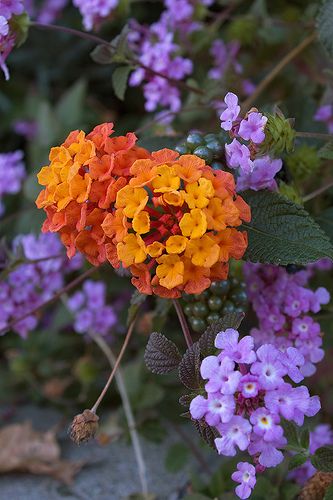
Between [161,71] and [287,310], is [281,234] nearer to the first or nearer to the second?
[287,310]

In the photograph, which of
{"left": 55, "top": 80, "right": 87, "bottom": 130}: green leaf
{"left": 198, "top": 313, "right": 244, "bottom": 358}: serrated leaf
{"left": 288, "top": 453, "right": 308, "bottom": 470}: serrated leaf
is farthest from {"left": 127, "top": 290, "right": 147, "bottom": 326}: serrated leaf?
{"left": 55, "top": 80, "right": 87, "bottom": 130}: green leaf

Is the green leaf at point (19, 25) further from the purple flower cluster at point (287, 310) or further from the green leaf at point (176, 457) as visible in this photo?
the green leaf at point (176, 457)

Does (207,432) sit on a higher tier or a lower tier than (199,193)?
lower

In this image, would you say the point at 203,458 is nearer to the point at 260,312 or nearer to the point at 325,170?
the point at 260,312

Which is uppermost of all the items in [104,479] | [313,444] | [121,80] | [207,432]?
[121,80]

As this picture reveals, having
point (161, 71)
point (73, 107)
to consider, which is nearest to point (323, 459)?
point (161, 71)

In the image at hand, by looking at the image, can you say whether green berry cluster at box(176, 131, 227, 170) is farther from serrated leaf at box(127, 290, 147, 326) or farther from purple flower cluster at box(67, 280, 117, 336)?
purple flower cluster at box(67, 280, 117, 336)

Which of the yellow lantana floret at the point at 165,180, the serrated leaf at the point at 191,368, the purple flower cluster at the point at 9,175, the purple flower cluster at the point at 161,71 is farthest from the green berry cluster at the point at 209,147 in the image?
the purple flower cluster at the point at 9,175

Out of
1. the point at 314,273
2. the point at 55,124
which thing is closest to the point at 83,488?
the point at 314,273
